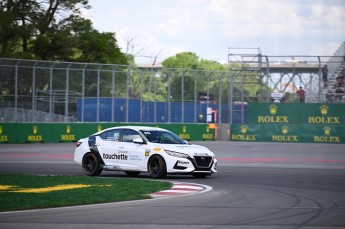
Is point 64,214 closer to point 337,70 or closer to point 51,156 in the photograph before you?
point 51,156

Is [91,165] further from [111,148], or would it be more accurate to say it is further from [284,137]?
[284,137]

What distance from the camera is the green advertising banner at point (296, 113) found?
46.6 meters

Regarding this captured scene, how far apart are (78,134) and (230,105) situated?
1110 cm

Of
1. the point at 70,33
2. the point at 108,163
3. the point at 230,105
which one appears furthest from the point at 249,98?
the point at 108,163

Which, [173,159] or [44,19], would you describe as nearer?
[173,159]

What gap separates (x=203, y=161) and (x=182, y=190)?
3439 millimetres

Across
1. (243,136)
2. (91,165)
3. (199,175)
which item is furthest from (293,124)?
(91,165)

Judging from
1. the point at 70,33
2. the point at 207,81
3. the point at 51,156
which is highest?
the point at 70,33

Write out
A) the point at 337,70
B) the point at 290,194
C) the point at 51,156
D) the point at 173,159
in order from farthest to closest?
the point at 337,70 → the point at 51,156 → the point at 173,159 → the point at 290,194

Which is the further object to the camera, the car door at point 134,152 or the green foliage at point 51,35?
the green foliage at point 51,35

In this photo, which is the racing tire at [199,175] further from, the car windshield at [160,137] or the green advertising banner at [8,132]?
the green advertising banner at [8,132]

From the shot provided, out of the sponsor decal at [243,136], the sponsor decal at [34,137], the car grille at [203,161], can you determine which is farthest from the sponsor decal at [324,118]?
the car grille at [203,161]

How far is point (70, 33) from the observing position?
5669cm

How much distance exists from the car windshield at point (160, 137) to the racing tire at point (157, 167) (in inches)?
23.0
